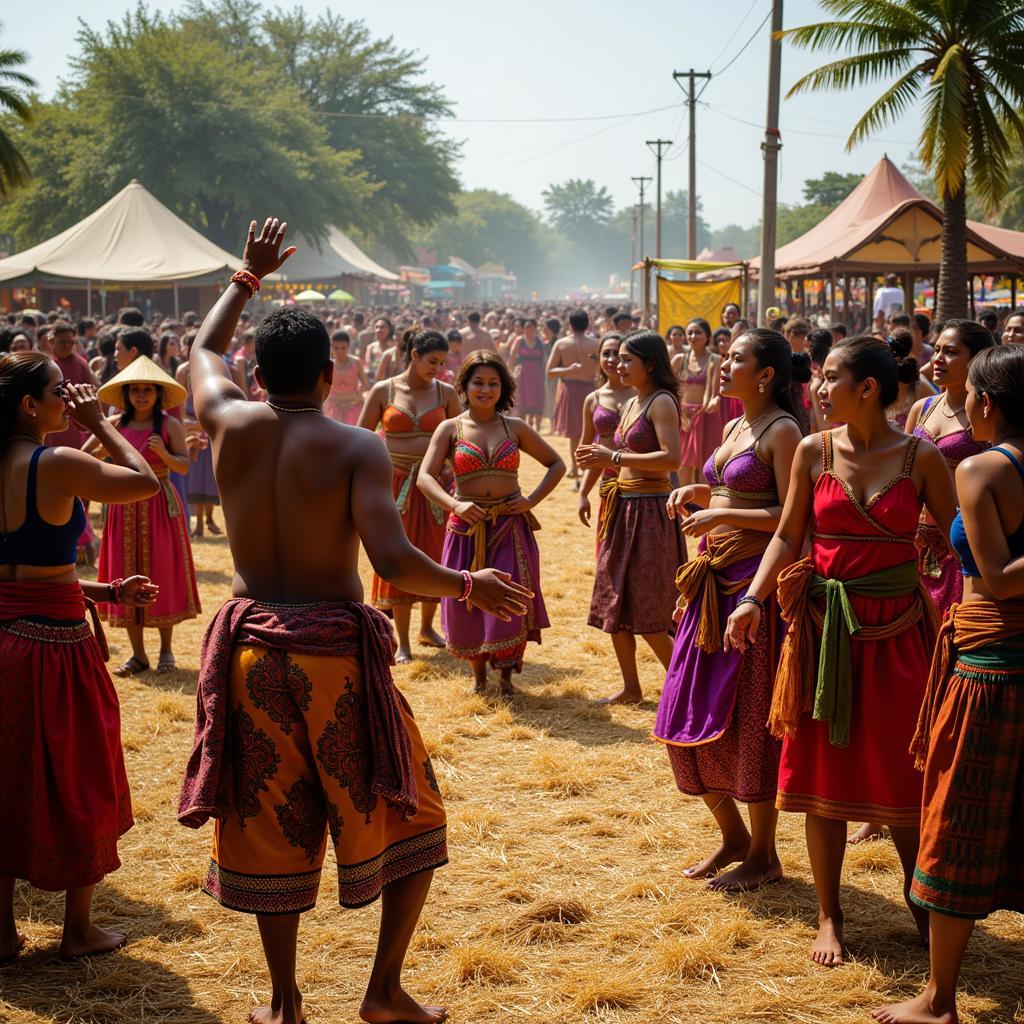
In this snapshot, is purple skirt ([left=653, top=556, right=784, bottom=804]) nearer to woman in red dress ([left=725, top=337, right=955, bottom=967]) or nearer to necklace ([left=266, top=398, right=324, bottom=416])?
woman in red dress ([left=725, top=337, right=955, bottom=967])

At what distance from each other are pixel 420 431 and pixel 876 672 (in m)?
4.55

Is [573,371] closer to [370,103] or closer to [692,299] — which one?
[692,299]

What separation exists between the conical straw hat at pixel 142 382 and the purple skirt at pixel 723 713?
12.8 ft

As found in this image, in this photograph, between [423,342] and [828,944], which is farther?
[423,342]

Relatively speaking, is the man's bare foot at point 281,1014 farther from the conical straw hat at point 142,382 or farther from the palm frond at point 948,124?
the palm frond at point 948,124

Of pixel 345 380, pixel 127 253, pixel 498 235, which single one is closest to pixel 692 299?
pixel 345 380

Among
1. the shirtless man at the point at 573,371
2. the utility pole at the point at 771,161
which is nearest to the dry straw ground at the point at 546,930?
the shirtless man at the point at 573,371

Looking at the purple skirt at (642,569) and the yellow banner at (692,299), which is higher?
the yellow banner at (692,299)

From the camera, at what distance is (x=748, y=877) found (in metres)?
4.62

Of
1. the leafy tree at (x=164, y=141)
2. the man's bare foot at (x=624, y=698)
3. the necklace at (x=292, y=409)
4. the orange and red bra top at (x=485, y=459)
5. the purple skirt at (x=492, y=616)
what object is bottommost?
the man's bare foot at (x=624, y=698)

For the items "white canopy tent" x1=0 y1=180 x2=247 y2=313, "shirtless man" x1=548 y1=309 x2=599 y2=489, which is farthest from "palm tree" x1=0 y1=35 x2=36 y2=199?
"shirtless man" x1=548 y1=309 x2=599 y2=489

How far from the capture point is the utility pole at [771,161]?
653 inches

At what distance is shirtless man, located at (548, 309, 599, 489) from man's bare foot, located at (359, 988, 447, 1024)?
11.0 m

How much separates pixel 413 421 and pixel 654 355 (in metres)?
2.13
